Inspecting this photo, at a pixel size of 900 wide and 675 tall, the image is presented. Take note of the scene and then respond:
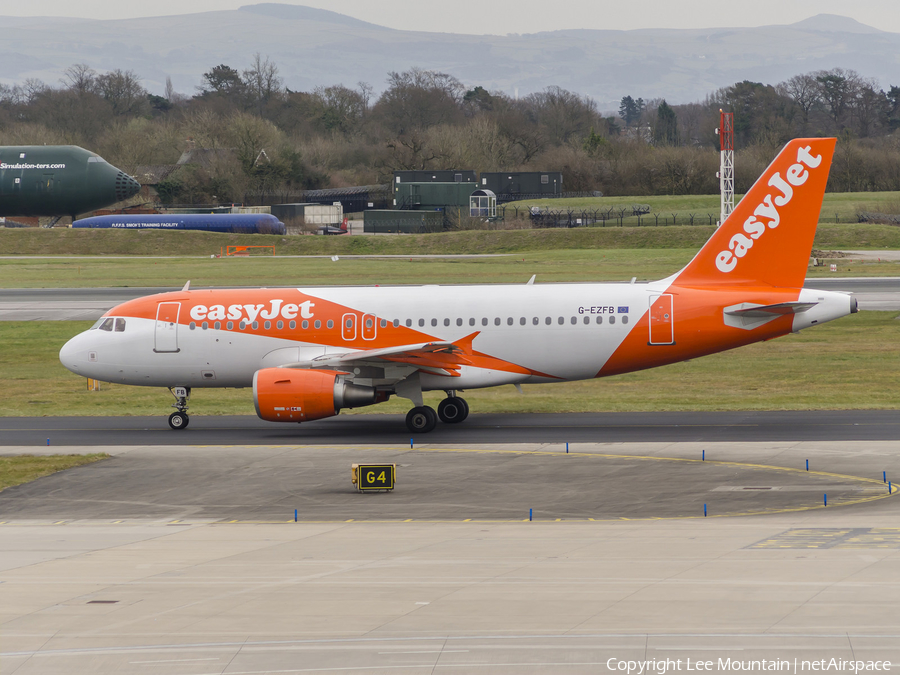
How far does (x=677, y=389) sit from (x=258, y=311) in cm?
Result: 1575

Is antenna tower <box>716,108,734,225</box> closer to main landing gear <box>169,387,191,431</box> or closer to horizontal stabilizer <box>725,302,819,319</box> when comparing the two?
horizontal stabilizer <box>725,302,819,319</box>

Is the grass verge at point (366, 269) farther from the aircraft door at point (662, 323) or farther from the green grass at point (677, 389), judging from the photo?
the aircraft door at point (662, 323)

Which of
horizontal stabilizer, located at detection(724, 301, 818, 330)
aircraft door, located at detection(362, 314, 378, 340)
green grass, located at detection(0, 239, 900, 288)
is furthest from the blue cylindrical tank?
horizontal stabilizer, located at detection(724, 301, 818, 330)

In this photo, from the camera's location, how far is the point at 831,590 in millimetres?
14023

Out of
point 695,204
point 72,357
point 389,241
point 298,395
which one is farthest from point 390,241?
point 298,395

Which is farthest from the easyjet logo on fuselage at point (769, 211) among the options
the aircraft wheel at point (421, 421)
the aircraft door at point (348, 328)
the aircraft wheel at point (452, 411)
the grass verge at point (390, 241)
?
the grass verge at point (390, 241)

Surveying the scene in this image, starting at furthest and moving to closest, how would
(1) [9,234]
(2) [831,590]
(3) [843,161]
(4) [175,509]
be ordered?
(3) [843,161]
(1) [9,234]
(4) [175,509]
(2) [831,590]

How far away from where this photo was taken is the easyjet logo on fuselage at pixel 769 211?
2906 centimetres

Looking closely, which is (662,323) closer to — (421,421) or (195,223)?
(421,421)

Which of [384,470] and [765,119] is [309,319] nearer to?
[384,470]

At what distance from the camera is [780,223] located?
29250 millimetres

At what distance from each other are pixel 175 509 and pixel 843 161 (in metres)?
139

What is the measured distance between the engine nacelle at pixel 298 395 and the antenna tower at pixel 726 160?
7454 centimetres

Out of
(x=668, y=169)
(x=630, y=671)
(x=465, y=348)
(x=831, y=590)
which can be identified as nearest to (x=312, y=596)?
(x=630, y=671)
